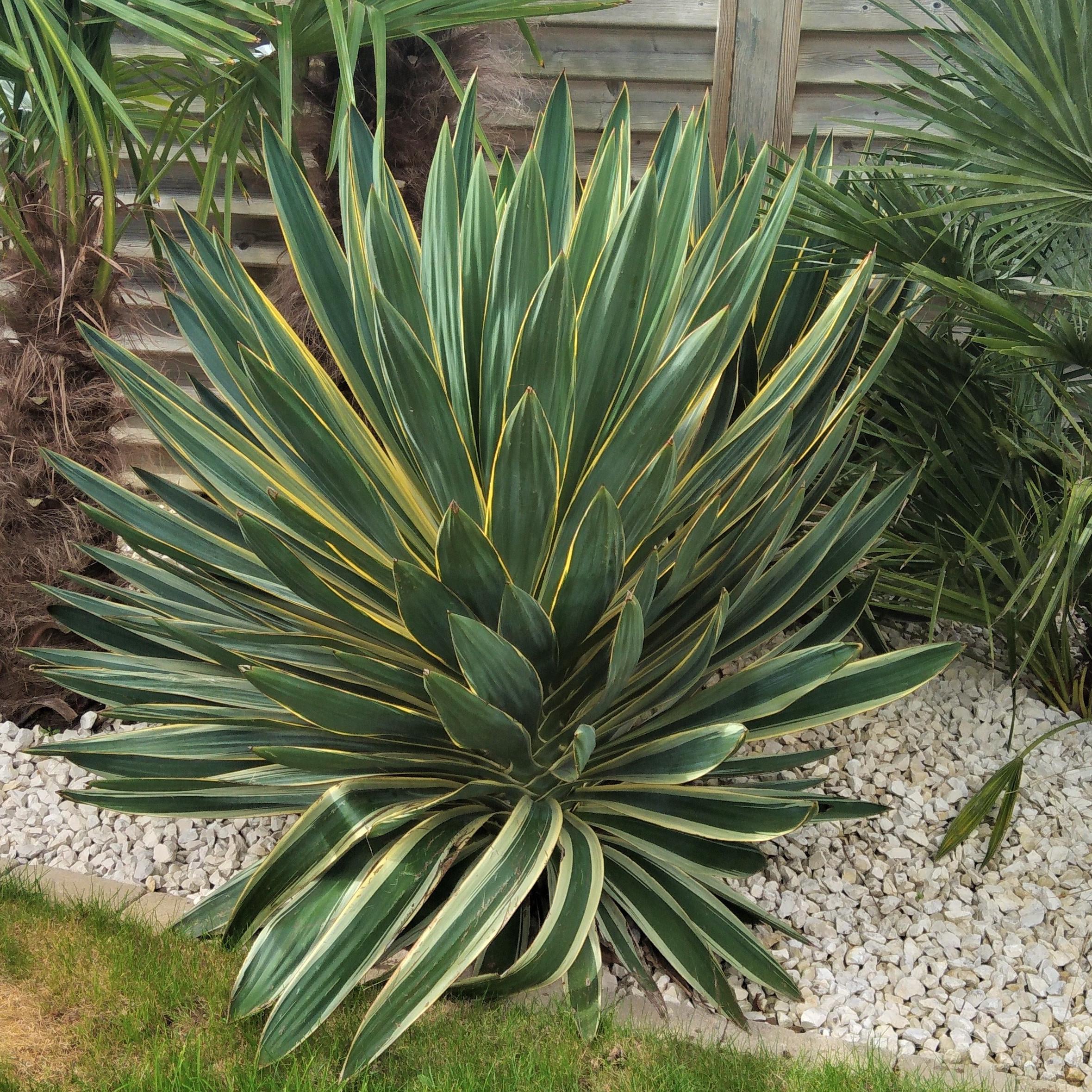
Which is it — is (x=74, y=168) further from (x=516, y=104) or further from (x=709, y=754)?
(x=709, y=754)

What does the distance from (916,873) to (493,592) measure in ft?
3.99

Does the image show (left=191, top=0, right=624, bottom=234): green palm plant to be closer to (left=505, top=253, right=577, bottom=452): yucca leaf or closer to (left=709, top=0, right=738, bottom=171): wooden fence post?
(left=505, top=253, right=577, bottom=452): yucca leaf

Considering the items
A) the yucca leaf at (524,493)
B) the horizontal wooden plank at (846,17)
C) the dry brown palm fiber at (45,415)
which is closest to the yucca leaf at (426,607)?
the yucca leaf at (524,493)

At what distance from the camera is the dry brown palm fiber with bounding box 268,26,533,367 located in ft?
9.67

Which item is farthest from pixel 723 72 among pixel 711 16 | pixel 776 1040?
pixel 776 1040

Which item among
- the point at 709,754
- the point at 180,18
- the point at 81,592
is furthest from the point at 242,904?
the point at 180,18

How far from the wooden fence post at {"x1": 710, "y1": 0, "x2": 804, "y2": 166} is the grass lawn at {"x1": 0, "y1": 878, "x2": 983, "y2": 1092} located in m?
2.97

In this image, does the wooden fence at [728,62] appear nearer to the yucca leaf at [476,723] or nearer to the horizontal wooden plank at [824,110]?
the horizontal wooden plank at [824,110]

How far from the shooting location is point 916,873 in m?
2.32

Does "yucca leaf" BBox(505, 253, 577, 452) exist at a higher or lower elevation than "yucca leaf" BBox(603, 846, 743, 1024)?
higher

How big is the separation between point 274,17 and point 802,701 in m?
1.85

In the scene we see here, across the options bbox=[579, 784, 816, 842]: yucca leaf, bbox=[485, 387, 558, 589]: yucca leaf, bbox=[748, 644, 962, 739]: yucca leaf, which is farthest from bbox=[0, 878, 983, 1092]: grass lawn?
bbox=[485, 387, 558, 589]: yucca leaf

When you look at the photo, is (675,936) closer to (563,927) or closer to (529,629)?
(563,927)

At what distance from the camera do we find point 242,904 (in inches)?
69.8
